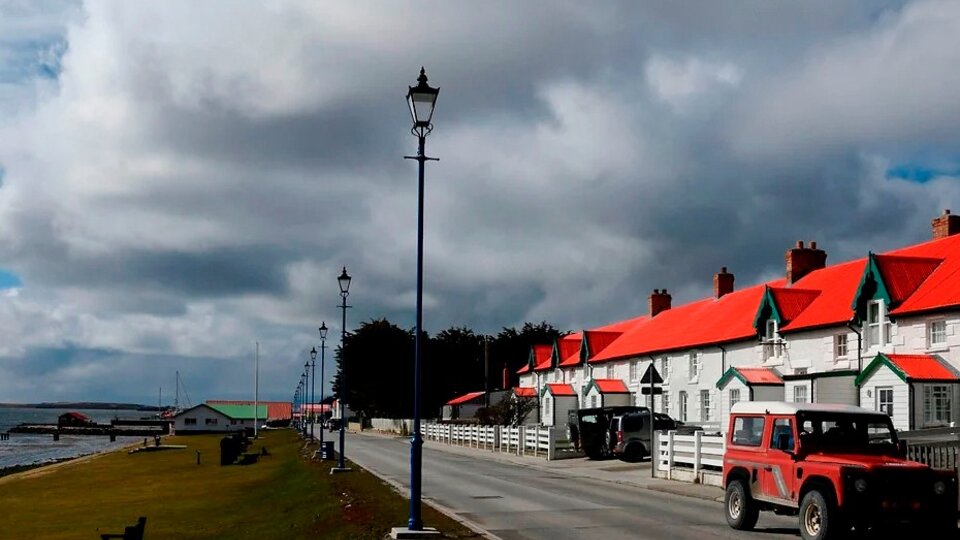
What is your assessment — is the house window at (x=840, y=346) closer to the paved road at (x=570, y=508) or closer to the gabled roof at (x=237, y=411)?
the paved road at (x=570, y=508)

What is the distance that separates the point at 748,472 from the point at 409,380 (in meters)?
98.1

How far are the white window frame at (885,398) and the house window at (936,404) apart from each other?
103cm

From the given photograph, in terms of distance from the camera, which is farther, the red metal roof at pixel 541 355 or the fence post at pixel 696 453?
the red metal roof at pixel 541 355

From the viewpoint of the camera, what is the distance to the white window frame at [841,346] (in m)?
36.9

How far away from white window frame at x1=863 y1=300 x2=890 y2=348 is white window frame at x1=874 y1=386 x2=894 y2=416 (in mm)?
3427

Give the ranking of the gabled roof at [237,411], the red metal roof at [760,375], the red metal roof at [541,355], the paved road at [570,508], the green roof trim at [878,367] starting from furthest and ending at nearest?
1. the gabled roof at [237,411]
2. the red metal roof at [541,355]
3. the red metal roof at [760,375]
4. the green roof trim at [878,367]
5. the paved road at [570,508]

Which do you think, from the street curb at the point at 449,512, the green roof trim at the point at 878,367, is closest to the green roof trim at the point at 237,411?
the street curb at the point at 449,512

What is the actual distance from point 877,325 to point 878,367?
406 centimetres

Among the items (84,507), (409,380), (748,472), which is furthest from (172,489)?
(409,380)

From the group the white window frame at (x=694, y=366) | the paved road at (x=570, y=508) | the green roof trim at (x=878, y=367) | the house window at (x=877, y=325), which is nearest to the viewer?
the paved road at (x=570, y=508)

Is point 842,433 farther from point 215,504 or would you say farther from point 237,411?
point 237,411

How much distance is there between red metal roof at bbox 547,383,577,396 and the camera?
215 feet

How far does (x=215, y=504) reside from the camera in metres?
34.3

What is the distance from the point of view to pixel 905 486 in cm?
1441
